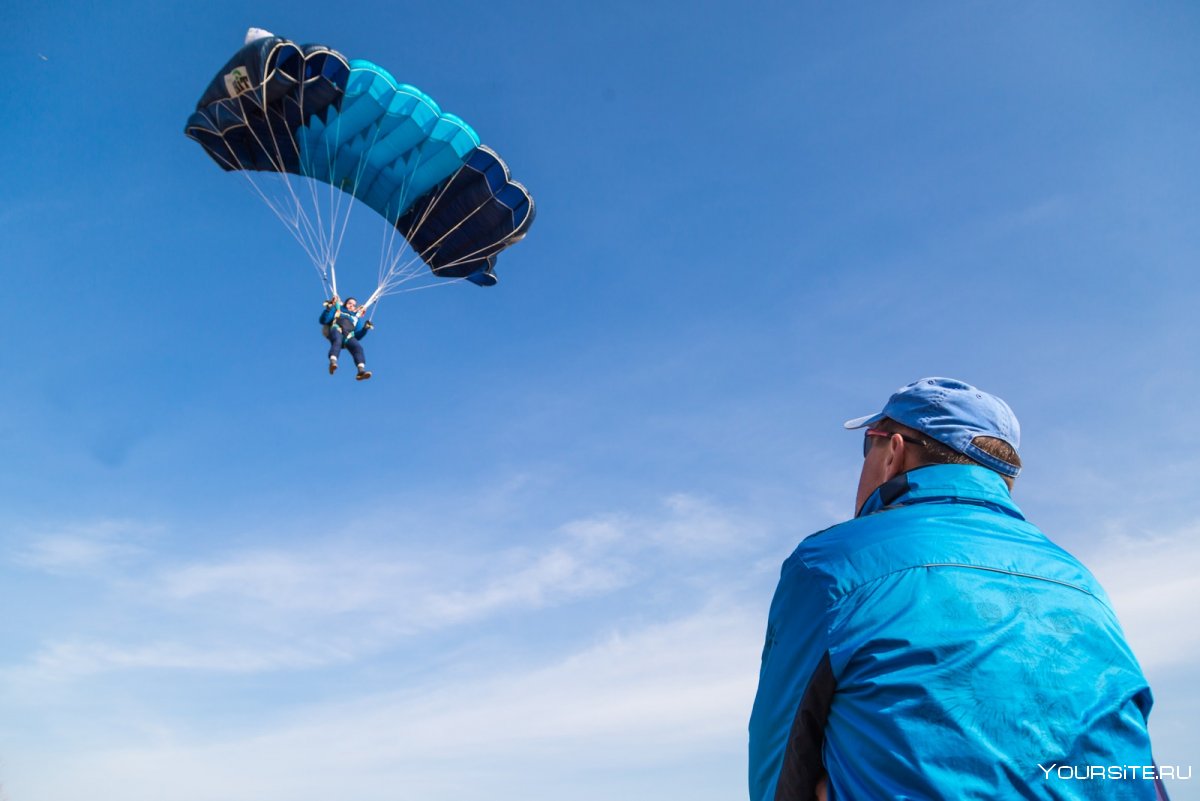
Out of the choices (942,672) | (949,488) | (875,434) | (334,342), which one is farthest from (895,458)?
(334,342)

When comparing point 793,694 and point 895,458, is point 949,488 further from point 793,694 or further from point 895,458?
point 793,694

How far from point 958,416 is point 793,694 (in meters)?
1.04

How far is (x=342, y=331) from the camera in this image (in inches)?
708

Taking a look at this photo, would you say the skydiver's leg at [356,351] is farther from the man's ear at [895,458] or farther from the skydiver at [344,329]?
the man's ear at [895,458]

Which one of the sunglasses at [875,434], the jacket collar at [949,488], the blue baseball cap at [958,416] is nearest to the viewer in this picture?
the jacket collar at [949,488]

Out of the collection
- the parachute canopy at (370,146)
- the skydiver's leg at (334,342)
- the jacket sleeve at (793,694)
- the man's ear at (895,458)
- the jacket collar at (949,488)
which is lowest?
the jacket sleeve at (793,694)

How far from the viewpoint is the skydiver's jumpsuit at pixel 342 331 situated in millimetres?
17828

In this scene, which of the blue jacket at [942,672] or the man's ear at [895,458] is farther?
the man's ear at [895,458]

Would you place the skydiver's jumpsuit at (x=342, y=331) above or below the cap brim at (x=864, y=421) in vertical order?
above

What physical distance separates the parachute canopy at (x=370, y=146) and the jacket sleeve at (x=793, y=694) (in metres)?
16.6

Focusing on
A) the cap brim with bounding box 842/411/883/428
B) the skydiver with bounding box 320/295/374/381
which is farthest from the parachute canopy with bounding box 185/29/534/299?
the cap brim with bounding box 842/411/883/428

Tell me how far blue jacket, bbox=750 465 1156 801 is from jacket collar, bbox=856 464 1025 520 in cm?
14

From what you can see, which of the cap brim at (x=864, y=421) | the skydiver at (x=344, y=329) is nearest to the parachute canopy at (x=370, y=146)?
the skydiver at (x=344, y=329)

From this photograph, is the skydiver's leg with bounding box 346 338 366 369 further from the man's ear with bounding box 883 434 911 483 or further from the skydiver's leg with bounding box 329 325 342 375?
the man's ear with bounding box 883 434 911 483
